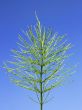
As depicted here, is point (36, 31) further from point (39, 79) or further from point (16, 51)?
point (39, 79)

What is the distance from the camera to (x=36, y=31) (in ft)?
66.3

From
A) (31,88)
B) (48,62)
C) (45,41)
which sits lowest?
(31,88)

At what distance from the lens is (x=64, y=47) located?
785 inches

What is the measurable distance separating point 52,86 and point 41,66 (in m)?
1.07

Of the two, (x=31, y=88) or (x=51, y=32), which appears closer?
(x=31, y=88)

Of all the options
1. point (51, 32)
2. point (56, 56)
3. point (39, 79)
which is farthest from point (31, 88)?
point (51, 32)

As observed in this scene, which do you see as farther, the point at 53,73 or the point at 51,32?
the point at 51,32

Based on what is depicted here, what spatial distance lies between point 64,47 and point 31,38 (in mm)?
1684

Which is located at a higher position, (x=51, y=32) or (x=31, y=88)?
(x=51, y=32)

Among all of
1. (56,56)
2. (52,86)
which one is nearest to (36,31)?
(56,56)

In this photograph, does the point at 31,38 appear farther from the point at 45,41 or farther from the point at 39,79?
the point at 39,79

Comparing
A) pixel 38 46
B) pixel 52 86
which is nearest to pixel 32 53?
pixel 38 46

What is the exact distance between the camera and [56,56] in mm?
19469

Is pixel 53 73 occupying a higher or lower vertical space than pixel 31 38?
lower
